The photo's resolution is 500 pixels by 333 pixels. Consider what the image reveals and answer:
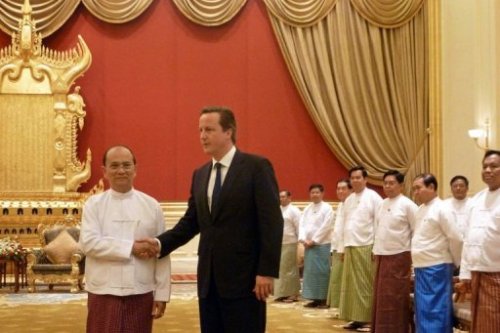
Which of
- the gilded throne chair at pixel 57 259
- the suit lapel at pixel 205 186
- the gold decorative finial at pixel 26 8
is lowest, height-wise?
the gilded throne chair at pixel 57 259

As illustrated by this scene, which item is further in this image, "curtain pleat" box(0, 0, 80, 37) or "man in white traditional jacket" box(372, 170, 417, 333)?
"curtain pleat" box(0, 0, 80, 37)

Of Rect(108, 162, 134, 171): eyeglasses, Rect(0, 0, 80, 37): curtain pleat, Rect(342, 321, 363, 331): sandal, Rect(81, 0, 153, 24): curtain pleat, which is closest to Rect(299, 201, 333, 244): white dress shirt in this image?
Rect(342, 321, 363, 331): sandal

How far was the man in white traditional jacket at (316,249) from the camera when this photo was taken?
10180 mm

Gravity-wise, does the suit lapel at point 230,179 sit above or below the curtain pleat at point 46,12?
below

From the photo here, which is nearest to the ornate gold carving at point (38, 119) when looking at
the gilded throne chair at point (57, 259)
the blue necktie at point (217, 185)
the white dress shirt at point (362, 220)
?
the gilded throne chair at point (57, 259)

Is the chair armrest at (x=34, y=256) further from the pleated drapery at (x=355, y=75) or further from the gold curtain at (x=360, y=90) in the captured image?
the gold curtain at (x=360, y=90)

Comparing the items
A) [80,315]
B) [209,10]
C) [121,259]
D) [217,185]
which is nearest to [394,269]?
[80,315]

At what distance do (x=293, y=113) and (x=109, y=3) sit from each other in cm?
340

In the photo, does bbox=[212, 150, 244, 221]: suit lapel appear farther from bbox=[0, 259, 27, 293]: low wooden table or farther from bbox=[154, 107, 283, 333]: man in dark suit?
bbox=[0, 259, 27, 293]: low wooden table

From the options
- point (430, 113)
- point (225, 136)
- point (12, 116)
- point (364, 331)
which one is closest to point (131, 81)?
point (12, 116)

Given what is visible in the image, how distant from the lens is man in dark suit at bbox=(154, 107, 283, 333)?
3810 mm

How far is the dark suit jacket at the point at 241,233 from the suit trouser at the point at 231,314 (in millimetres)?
33

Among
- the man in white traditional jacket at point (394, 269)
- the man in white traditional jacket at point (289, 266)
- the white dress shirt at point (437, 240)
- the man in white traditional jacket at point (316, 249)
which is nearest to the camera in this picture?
the white dress shirt at point (437, 240)

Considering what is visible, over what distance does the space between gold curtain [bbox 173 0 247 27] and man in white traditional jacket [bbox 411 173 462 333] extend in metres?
7.99
